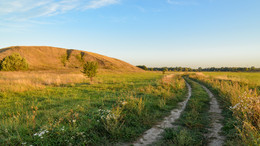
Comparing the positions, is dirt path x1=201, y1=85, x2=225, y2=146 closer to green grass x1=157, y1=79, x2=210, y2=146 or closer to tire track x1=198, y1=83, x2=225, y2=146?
tire track x1=198, y1=83, x2=225, y2=146

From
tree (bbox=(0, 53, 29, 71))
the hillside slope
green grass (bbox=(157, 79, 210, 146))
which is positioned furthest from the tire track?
the hillside slope

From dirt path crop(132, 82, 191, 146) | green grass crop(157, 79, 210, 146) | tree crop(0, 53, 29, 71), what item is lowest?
dirt path crop(132, 82, 191, 146)

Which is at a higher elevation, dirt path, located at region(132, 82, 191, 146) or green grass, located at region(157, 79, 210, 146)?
green grass, located at region(157, 79, 210, 146)

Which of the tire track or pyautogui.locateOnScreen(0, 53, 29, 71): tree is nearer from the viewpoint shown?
the tire track

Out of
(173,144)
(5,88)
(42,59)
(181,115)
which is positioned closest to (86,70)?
(5,88)

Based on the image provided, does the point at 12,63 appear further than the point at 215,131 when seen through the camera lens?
Yes

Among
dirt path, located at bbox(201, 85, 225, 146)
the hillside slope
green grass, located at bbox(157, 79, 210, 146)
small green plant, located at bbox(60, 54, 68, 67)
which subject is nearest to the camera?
green grass, located at bbox(157, 79, 210, 146)

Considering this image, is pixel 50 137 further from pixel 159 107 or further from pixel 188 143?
pixel 159 107

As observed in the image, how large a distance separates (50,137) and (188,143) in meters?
4.59

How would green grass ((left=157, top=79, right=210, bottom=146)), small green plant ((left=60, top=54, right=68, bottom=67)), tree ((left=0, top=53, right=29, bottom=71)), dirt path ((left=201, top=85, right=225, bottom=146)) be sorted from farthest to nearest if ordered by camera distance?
small green plant ((left=60, top=54, right=68, bottom=67)) → tree ((left=0, top=53, right=29, bottom=71)) → dirt path ((left=201, top=85, right=225, bottom=146)) → green grass ((left=157, top=79, right=210, bottom=146))

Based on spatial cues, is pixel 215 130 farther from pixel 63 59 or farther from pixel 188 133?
pixel 63 59

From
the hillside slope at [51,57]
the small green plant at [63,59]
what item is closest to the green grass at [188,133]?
the hillside slope at [51,57]

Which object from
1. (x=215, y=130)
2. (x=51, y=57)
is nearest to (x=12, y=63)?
(x=51, y=57)

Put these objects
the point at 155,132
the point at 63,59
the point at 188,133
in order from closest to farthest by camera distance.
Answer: the point at 188,133 < the point at 155,132 < the point at 63,59
